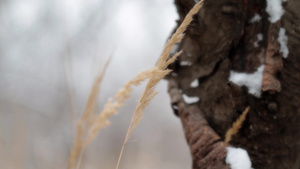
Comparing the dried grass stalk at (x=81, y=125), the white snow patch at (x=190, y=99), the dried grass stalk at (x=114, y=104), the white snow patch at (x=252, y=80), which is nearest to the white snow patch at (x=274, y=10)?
the white snow patch at (x=252, y=80)

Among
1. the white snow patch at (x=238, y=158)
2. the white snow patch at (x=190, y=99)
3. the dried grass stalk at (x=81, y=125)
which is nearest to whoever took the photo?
the dried grass stalk at (x=81, y=125)

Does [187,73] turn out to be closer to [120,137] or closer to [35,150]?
[35,150]

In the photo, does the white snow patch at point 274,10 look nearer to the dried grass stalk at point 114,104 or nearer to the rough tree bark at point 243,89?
the rough tree bark at point 243,89

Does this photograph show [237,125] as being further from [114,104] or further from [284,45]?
[114,104]

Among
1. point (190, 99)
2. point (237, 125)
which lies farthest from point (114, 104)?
point (190, 99)

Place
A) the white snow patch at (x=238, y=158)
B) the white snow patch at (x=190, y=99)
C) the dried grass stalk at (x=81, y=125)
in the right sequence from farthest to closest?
the white snow patch at (x=190, y=99), the white snow patch at (x=238, y=158), the dried grass stalk at (x=81, y=125)

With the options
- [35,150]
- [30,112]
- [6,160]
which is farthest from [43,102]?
[6,160]
